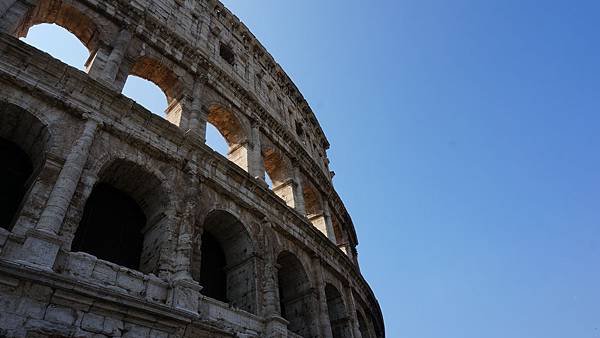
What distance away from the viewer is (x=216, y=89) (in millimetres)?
12281

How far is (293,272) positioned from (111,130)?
5989 millimetres

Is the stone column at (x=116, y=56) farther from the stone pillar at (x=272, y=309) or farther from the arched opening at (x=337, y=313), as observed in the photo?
the arched opening at (x=337, y=313)

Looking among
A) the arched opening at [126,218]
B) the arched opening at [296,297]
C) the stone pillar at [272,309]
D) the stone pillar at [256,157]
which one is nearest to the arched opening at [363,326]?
the arched opening at [296,297]

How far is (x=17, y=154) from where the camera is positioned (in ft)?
24.6

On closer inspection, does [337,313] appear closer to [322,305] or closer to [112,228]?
[322,305]

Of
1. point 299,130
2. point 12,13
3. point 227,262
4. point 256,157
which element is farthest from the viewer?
point 299,130

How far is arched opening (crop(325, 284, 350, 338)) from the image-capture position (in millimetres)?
11830

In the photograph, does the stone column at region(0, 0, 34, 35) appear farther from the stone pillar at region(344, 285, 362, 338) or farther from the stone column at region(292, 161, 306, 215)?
the stone pillar at region(344, 285, 362, 338)

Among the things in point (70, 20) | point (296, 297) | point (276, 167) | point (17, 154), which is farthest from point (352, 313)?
point (70, 20)

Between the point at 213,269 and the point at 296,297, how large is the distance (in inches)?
101

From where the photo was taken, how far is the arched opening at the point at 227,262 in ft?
29.5

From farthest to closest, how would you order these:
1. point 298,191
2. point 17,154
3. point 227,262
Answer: point 298,191
point 227,262
point 17,154

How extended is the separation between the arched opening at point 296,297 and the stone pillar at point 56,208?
5585mm

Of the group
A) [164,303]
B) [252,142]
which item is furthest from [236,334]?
[252,142]
